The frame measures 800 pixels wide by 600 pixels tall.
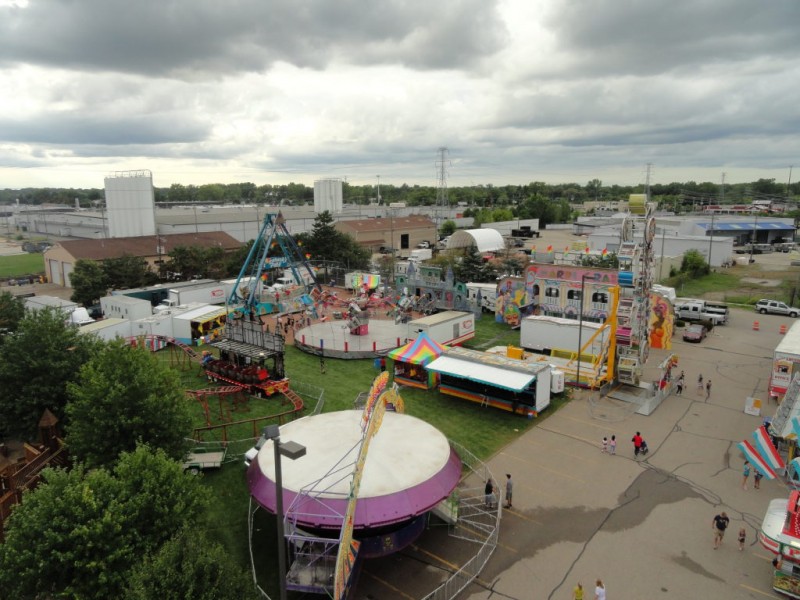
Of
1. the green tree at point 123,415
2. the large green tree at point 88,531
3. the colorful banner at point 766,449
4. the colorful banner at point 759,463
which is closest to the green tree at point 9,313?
the green tree at point 123,415

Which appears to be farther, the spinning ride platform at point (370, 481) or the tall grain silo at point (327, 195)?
the tall grain silo at point (327, 195)

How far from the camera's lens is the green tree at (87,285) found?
4588 cm

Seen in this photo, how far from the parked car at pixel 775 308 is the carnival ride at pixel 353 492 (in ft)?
132

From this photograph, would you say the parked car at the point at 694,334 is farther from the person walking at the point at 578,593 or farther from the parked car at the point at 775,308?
the person walking at the point at 578,593

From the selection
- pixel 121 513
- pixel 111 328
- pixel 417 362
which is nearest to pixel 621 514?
pixel 417 362

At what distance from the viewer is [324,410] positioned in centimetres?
2586

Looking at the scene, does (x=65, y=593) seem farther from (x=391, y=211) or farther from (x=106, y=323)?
(x=391, y=211)

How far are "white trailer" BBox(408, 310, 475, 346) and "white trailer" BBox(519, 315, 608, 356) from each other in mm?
3768

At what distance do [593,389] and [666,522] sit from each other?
38.5ft

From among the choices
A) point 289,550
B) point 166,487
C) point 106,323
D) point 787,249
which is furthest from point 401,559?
point 787,249

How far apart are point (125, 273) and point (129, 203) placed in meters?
32.9

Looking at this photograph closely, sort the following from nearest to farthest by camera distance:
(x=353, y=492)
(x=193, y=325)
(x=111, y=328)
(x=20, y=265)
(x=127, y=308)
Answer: (x=353, y=492) → (x=111, y=328) → (x=193, y=325) → (x=127, y=308) → (x=20, y=265)

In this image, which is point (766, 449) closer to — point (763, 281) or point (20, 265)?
point (763, 281)

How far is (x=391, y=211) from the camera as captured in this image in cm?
11619
